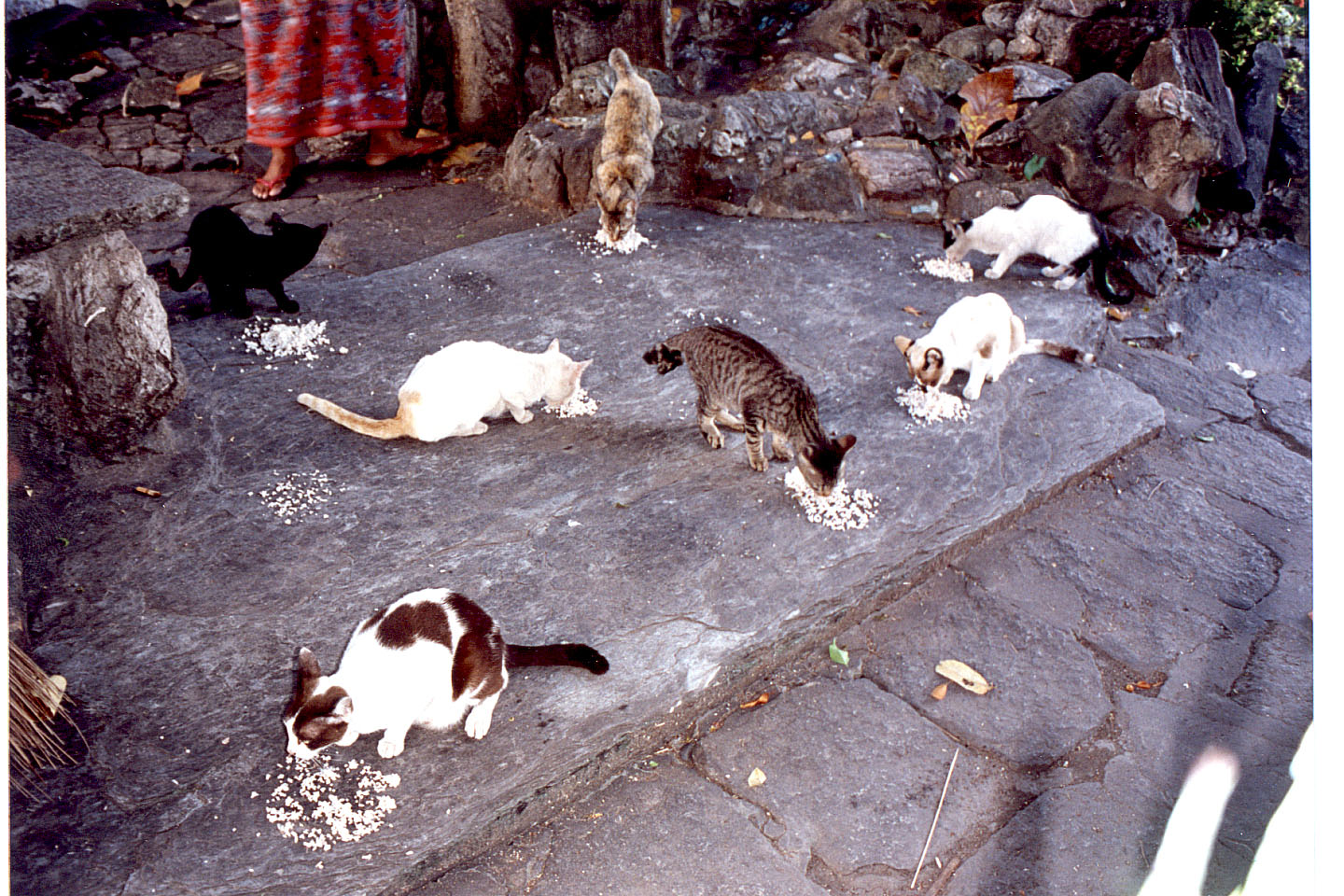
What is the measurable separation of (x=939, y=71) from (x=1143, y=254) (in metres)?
2.09

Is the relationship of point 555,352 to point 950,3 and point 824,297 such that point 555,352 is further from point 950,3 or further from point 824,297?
point 950,3

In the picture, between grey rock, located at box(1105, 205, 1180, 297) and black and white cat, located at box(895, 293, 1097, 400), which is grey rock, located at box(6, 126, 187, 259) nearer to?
black and white cat, located at box(895, 293, 1097, 400)

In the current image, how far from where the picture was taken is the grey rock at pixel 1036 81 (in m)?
6.56

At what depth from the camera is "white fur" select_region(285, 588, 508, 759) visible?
2.45 m

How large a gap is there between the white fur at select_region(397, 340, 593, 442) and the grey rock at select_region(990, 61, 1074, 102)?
4.45 meters

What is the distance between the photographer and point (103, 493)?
11.0 feet

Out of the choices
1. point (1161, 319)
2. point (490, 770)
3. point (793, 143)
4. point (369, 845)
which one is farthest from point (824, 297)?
point (369, 845)

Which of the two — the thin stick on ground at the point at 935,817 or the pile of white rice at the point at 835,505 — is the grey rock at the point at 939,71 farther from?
the thin stick on ground at the point at 935,817

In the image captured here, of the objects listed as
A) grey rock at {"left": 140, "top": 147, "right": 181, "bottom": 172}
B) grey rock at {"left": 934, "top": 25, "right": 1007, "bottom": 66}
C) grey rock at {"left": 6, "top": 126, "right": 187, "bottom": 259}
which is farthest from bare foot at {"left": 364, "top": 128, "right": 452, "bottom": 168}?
grey rock at {"left": 934, "top": 25, "right": 1007, "bottom": 66}

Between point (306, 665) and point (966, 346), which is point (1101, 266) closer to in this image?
point (966, 346)

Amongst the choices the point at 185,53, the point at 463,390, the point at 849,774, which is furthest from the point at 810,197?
the point at 185,53

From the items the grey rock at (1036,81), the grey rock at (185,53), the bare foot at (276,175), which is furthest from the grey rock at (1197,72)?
the grey rock at (185,53)

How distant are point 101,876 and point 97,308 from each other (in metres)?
1.82

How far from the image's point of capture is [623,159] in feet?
17.3
